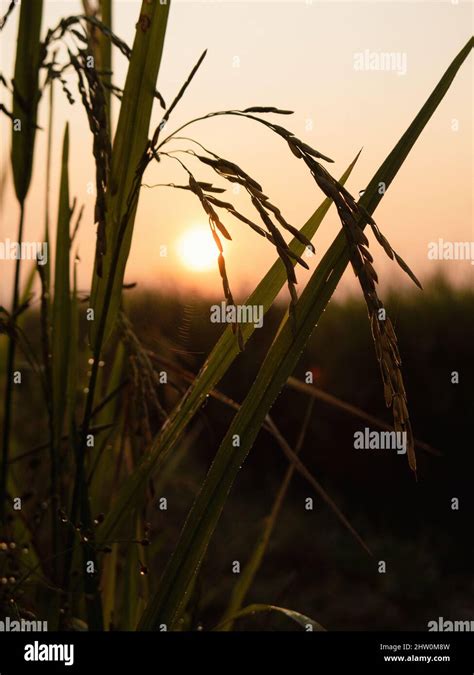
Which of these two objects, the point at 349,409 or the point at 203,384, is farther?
the point at 349,409

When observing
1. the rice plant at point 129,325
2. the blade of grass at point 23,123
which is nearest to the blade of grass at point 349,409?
the rice plant at point 129,325

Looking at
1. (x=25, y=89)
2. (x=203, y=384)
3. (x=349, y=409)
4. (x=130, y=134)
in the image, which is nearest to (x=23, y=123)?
(x=25, y=89)

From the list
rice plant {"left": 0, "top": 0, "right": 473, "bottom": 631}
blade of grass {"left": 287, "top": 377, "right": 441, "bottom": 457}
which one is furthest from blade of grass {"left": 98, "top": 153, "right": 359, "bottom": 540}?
blade of grass {"left": 287, "top": 377, "right": 441, "bottom": 457}

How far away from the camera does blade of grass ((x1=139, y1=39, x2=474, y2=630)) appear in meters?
0.74

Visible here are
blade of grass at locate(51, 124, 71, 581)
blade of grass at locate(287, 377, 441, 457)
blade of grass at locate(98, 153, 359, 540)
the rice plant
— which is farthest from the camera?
blade of grass at locate(287, 377, 441, 457)

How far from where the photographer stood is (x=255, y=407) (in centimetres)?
75

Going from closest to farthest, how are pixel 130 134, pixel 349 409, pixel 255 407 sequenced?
pixel 255 407, pixel 130 134, pixel 349 409

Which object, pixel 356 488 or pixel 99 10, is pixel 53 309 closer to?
pixel 99 10

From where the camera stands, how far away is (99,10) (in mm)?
1106

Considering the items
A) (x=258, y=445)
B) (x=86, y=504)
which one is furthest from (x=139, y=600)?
(x=258, y=445)

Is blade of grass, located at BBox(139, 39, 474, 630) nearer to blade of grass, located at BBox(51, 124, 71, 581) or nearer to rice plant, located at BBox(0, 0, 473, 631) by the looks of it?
rice plant, located at BBox(0, 0, 473, 631)

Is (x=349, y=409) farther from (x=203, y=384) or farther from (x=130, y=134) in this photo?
(x=130, y=134)

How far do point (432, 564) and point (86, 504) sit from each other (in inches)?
138

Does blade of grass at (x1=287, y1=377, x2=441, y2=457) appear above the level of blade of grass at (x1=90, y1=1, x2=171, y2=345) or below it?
below
